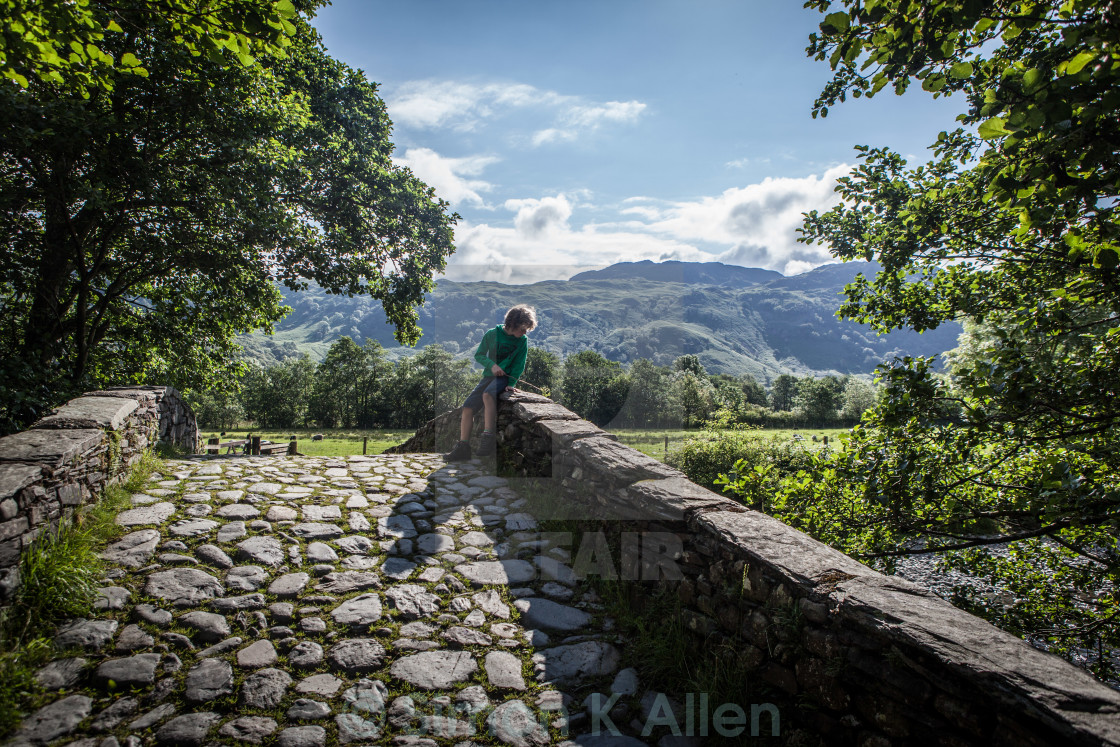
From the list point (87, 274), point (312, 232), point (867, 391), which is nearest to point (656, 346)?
point (312, 232)

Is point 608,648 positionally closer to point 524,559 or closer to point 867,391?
point 524,559

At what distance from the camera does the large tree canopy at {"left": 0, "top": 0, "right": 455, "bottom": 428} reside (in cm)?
676

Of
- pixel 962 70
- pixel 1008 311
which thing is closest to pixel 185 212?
pixel 962 70

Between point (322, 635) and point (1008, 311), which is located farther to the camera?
point (1008, 311)

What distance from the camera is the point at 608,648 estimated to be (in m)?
3.04

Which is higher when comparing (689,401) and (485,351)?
(485,351)

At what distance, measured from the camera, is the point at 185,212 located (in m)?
8.30

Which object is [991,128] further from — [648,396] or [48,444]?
[648,396]

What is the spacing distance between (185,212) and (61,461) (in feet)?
22.2

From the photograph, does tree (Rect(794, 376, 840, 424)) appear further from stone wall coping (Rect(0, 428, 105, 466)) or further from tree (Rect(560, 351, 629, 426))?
stone wall coping (Rect(0, 428, 105, 466))

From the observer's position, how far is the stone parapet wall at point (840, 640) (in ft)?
5.26

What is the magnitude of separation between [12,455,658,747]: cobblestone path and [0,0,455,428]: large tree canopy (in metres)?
4.33

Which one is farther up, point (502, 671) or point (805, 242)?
point (805, 242)

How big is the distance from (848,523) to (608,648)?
8.77ft
